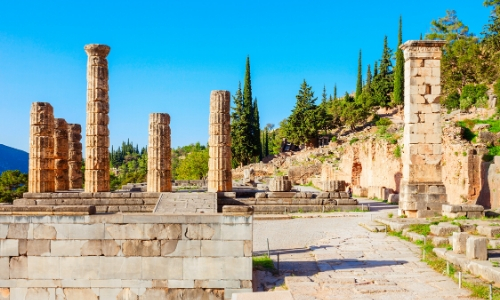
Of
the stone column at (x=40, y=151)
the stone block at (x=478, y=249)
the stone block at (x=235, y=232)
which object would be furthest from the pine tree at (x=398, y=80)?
the stone block at (x=235, y=232)

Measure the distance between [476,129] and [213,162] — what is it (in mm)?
13220

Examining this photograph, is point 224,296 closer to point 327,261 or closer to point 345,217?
point 327,261

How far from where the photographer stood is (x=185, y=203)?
17094 mm

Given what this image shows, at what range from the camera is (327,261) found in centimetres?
977

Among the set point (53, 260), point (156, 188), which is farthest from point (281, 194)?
point (53, 260)

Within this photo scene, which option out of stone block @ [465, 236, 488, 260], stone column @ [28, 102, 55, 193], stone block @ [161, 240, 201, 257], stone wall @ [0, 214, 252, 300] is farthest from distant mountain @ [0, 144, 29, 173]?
stone block @ [465, 236, 488, 260]

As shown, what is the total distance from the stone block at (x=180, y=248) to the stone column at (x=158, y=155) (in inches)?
462

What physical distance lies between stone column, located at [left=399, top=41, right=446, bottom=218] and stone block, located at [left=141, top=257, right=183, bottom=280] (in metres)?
9.25

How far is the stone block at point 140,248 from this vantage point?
8195 millimetres

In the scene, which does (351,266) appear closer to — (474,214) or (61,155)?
(474,214)

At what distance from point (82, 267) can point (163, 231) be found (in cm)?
163

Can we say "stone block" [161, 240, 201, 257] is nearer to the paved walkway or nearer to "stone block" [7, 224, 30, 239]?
the paved walkway

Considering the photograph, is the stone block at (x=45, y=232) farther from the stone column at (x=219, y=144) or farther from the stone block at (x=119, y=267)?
the stone column at (x=219, y=144)

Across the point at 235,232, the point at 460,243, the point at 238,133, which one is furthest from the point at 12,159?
the point at 460,243
